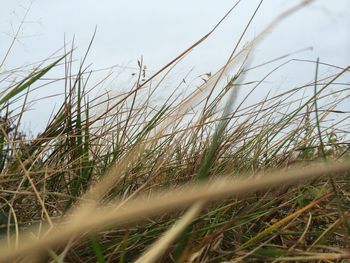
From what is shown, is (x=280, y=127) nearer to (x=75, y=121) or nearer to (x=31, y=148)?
(x=75, y=121)

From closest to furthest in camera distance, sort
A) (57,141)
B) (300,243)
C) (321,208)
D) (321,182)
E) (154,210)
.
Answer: (154,210)
(300,243)
(321,208)
(321,182)
(57,141)

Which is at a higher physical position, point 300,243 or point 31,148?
point 31,148

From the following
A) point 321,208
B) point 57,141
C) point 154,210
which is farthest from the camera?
point 57,141

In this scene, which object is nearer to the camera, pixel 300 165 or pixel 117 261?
pixel 117 261

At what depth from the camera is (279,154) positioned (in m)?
1.23

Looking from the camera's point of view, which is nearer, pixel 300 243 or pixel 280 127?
pixel 300 243

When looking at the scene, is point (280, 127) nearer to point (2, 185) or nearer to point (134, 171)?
point (134, 171)

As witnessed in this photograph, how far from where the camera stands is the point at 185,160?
126cm

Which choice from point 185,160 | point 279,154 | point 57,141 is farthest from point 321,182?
point 57,141

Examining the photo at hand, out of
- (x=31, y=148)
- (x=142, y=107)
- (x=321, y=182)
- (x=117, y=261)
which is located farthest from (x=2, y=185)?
(x=321, y=182)

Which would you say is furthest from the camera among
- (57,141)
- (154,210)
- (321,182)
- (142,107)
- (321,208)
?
(142,107)

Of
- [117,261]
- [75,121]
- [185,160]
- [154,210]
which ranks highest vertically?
[75,121]

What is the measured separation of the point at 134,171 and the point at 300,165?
0.44 m

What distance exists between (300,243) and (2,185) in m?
0.66
